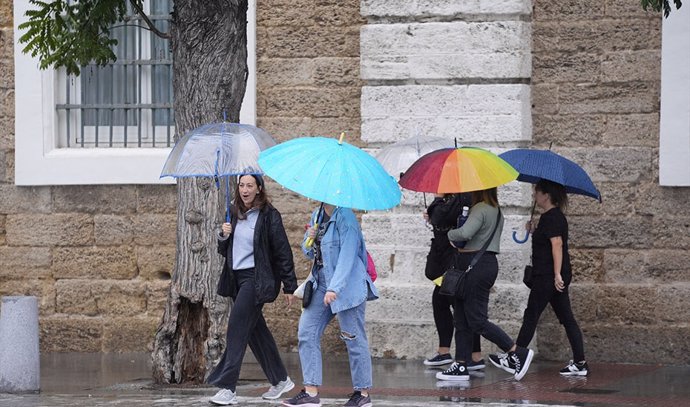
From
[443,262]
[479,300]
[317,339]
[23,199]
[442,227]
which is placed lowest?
[317,339]

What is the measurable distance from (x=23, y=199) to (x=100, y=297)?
123cm

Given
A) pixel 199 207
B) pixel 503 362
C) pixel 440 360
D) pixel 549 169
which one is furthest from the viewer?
pixel 440 360

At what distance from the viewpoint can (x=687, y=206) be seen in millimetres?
12461

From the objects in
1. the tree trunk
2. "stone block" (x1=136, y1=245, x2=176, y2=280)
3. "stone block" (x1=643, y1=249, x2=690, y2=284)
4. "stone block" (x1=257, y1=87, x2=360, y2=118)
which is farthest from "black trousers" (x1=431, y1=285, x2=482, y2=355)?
"stone block" (x1=136, y1=245, x2=176, y2=280)

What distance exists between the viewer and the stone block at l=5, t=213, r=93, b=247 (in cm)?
1390

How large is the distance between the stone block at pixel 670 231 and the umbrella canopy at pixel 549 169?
1319 mm

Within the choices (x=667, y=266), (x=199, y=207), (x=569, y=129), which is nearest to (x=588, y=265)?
(x=667, y=266)

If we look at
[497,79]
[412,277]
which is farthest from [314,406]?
[497,79]

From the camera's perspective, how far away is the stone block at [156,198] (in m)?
13.7

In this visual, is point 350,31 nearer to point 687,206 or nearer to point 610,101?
point 610,101

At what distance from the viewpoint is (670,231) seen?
493 inches

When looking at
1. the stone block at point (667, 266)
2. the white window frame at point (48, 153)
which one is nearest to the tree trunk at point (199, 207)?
the white window frame at point (48, 153)

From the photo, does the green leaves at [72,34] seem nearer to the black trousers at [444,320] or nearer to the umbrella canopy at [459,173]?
the umbrella canopy at [459,173]

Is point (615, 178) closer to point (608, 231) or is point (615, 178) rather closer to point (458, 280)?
point (608, 231)
